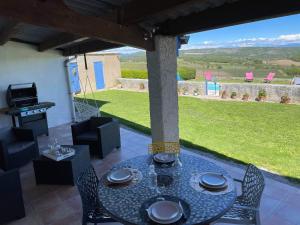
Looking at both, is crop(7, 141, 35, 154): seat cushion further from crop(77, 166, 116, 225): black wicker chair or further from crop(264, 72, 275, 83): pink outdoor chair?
crop(264, 72, 275, 83): pink outdoor chair

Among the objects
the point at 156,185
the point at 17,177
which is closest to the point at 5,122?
the point at 17,177

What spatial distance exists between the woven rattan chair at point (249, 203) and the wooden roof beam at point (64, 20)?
2.38 m

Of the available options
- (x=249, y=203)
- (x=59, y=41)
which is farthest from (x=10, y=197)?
(x=59, y=41)

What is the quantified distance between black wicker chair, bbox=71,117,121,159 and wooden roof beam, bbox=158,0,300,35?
8.65 feet

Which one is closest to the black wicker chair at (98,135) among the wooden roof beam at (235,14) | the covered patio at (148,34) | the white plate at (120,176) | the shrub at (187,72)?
the covered patio at (148,34)

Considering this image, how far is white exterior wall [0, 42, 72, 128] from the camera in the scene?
6812 millimetres

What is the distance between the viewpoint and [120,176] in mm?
2590

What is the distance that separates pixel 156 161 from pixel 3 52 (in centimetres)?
593

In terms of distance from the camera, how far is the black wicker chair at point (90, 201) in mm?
2506

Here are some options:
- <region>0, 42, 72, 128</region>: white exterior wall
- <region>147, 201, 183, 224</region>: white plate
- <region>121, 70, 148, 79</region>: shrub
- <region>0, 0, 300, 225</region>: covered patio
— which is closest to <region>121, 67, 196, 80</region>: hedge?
<region>121, 70, 148, 79</region>: shrub

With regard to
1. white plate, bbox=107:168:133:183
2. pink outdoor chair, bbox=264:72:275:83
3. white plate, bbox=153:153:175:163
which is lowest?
white plate, bbox=107:168:133:183

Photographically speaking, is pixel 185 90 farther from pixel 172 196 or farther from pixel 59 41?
pixel 172 196

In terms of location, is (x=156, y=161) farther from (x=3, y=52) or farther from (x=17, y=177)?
(x=3, y=52)

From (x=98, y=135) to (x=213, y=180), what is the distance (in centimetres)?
319
